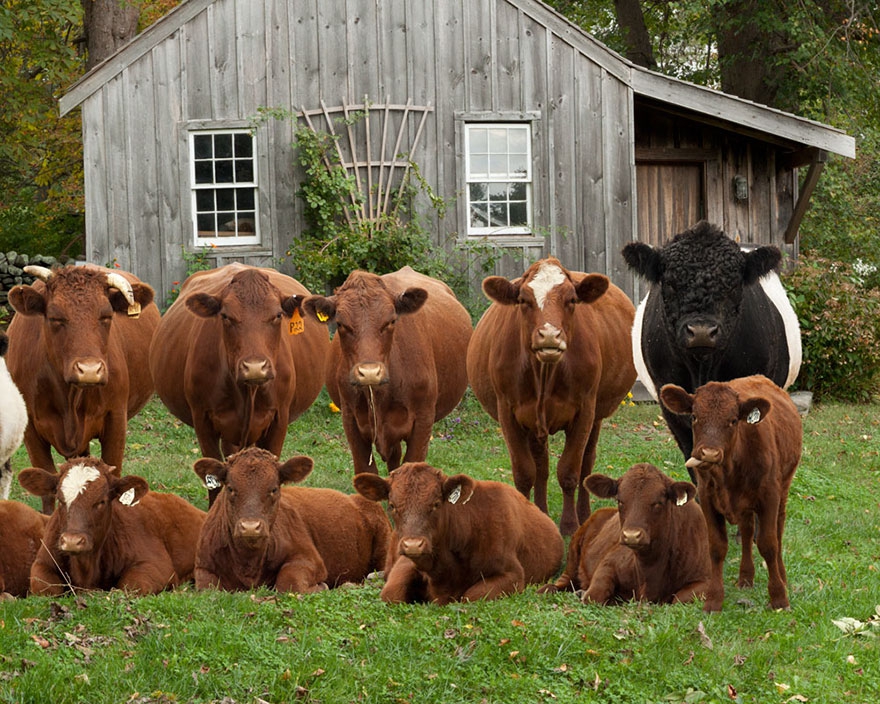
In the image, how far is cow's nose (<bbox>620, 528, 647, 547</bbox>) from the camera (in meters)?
7.59

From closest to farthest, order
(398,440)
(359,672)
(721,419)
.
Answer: (359,672), (721,419), (398,440)

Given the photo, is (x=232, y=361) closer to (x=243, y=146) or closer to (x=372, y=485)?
(x=372, y=485)

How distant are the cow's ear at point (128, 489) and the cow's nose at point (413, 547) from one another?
73.0 inches

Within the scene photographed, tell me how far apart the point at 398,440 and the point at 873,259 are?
68.9 ft

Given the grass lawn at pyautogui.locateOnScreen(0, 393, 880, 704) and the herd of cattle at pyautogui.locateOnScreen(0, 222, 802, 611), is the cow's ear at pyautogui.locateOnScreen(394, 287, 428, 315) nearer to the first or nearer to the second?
the herd of cattle at pyautogui.locateOnScreen(0, 222, 802, 611)

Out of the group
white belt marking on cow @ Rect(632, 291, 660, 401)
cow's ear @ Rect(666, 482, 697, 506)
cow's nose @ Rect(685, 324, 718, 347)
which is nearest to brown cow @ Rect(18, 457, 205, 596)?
cow's ear @ Rect(666, 482, 697, 506)

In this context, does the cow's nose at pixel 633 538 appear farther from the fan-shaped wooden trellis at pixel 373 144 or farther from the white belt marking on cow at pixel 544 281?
the fan-shaped wooden trellis at pixel 373 144

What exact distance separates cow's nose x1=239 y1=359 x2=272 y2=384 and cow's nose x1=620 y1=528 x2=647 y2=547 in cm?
301

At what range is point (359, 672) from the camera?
639cm

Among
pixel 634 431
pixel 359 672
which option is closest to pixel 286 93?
pixel 634 431

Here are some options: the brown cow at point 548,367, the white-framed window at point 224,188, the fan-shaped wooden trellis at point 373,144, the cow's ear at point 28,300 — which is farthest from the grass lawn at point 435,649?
the white-framed window at point 224,188

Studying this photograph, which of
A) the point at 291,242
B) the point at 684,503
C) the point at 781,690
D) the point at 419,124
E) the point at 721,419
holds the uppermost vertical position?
the point at 419,124

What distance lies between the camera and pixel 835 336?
18.7 m

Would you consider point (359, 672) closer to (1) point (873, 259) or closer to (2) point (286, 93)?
(2) point (286, 93)
